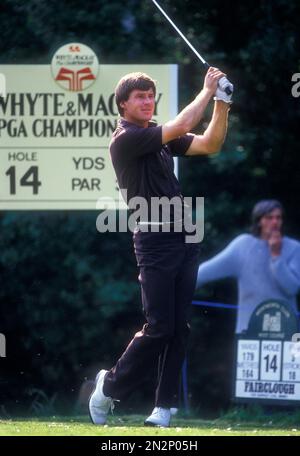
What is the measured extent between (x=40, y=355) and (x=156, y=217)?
3.82m

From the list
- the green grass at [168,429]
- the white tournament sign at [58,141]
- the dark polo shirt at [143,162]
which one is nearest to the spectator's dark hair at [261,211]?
the white tournament sign at [58,141]

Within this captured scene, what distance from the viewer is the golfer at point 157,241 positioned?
5.73 m

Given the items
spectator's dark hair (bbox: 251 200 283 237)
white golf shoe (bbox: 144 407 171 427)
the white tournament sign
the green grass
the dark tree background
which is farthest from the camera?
the dark tree background

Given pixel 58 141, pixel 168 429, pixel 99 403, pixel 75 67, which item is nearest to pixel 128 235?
pixel 58 141

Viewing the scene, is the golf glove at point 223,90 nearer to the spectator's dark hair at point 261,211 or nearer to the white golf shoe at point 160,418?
the white golf shoe at point 160,418

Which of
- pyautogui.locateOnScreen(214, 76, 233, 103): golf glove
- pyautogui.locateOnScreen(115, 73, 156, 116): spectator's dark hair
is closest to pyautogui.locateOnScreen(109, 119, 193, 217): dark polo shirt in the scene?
pyautogui.locateOnScreen(115, 73, 156, 116): spectator's dark hair

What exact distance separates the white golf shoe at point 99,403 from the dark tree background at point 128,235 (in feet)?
9.30

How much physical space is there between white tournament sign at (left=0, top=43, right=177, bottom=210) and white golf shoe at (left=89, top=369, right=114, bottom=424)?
2.24 meters

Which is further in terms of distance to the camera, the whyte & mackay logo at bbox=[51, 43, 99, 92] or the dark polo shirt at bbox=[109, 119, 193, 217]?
the whyte & mackay logo at bbox=[51, 43, 99, 92]

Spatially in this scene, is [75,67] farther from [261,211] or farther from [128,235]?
[261,211]

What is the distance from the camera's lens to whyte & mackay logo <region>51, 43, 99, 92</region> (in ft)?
26.9

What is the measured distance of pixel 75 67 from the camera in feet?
27.1

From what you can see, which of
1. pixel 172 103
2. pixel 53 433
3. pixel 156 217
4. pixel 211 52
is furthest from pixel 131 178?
pixel 211 52

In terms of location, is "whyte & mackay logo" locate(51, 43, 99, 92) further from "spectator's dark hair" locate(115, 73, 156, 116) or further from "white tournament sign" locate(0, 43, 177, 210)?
"spectator's dark hair" locate(115, 73, 156, 116)
